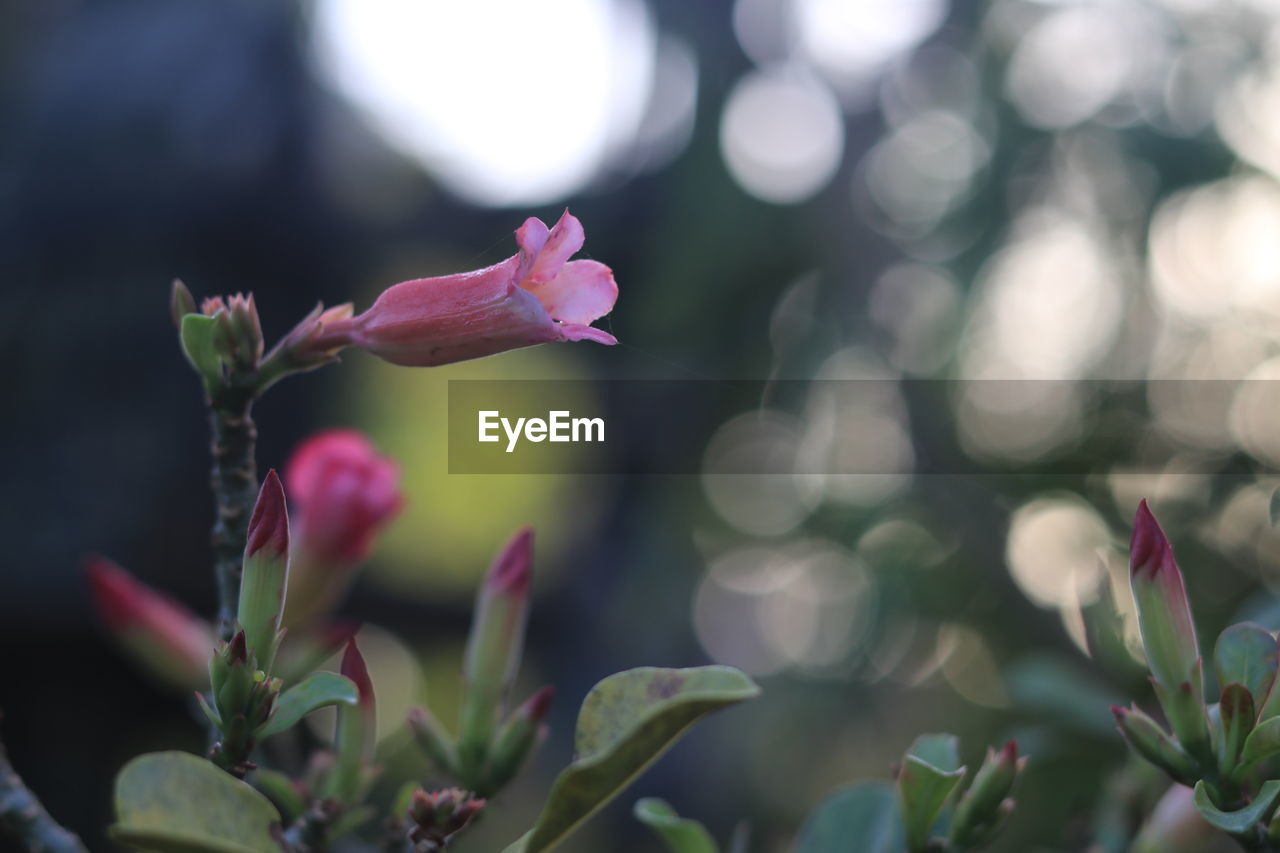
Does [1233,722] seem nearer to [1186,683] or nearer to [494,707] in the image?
[1186,683]

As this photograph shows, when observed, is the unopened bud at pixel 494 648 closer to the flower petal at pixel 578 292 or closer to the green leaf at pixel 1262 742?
the flower petal at pixel 578 292

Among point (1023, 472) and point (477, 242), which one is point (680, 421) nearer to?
point (477, 242)

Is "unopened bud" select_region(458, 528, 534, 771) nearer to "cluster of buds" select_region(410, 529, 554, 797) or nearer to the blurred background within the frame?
"cluster of buds" select_region(410, 529, 554, 797)

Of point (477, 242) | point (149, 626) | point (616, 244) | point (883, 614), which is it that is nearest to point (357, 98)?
point (477, 242)

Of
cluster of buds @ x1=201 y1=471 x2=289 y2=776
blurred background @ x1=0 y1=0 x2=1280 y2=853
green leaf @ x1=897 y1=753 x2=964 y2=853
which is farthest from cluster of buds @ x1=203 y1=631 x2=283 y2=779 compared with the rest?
blurred background @ x1=0 y1=0 x2=1280 y2=853

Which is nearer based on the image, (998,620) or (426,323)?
(426,323)

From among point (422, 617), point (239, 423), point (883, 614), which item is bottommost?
point (422, 617)

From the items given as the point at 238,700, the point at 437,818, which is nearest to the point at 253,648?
the point at 238,700
